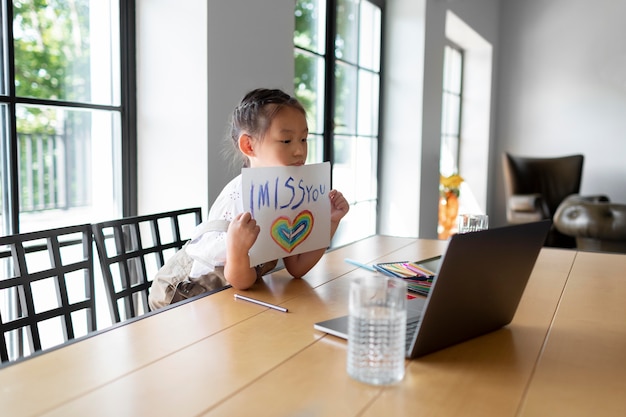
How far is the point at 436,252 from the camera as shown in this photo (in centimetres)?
163

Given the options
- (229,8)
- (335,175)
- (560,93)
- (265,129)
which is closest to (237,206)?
(265,129)

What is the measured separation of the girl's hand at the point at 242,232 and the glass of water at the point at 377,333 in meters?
0.39

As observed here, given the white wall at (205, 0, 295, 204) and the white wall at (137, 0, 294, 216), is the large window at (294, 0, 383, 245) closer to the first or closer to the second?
the white wall at (205, 0, 295, 204)

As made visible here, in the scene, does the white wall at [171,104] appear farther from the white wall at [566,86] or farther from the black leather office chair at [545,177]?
the white wall at [566,86]

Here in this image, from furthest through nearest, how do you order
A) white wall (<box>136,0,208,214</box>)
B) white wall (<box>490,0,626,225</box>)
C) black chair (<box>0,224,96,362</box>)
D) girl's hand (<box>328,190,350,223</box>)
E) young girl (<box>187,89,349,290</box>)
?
white wall (<box>490,0,626,225</box>), white wall (<box>136,0,208,214</box>), girl's hand (<box>328,190,350,223</box>), young girl (<box>187,89,349,290</box>), black chair (<box>0,224,96,362</box>)

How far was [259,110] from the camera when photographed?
4.32 ft

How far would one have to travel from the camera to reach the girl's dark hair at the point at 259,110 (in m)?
1.30

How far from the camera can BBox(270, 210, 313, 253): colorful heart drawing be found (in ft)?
3.76

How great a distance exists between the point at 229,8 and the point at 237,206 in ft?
3.12

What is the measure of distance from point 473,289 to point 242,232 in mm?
426

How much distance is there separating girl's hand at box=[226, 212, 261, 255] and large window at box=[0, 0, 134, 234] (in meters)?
0.81

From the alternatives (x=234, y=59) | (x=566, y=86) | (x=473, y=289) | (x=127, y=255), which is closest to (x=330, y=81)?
(x=234, y=59)

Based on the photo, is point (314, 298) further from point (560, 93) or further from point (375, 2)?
point (560, 93)

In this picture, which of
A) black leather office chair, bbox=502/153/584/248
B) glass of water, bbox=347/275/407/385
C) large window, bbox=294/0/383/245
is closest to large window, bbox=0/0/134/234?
large window, bbox=294/0/383/245
